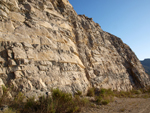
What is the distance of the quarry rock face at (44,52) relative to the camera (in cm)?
594

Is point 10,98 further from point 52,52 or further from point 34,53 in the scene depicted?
point 52,52

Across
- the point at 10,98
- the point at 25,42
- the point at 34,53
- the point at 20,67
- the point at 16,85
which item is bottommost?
the point at 10,98

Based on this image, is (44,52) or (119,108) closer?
(119,108)

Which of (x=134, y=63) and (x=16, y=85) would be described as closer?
(x=16, y=85)

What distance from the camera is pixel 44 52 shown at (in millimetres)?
7551

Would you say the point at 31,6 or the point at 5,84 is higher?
the point at 31,6

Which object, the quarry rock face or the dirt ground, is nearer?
the dirt ground

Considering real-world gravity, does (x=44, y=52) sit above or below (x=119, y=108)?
above

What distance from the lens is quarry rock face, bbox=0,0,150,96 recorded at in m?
5.94

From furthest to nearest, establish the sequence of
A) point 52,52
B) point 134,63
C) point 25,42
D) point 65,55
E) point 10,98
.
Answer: point 134,63
point 65,55
point 52,52
point 25,42
point 10,98

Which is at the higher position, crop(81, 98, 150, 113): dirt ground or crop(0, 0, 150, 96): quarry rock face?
crop(0, 0, 150, 96): quarry rock face

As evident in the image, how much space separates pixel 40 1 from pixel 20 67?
7.57m

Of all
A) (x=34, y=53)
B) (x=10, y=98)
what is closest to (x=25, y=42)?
(x=34, y=53)

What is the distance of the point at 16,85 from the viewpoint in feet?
18.0
